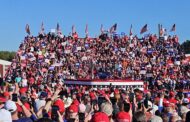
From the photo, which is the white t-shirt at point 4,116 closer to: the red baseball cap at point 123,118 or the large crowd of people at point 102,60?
the red baseball cap at point 123,118

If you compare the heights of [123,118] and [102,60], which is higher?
[102,60]

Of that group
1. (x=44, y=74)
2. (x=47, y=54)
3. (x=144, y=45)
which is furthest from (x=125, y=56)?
(x=44, y=74)

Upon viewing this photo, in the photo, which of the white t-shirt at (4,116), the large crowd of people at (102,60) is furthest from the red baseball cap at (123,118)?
the large crowd of people at (102,60)

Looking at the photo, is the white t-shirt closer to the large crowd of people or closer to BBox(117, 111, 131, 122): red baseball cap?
BBox(117, 111, 131, 122): red baseball cap

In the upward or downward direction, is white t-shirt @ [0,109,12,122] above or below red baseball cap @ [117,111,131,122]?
above

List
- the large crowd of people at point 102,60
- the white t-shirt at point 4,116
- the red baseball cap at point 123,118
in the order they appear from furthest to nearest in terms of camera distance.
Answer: the large crowd of people at point 102,60
the red baseball cap at point 123,118
the white t-shirt at point 4,116

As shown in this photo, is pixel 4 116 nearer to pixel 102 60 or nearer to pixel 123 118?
pixel 123 118

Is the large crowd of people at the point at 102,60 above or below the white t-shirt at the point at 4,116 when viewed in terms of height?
above

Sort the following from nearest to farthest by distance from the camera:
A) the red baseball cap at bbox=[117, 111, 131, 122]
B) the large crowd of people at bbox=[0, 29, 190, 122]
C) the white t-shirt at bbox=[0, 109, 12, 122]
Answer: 1. the white t-shirt at bbox=[0, 109, 12, 122]
2. the red baseball cap at bbox=[117, 111, 131, 122]
3. the large crowd of people at bbox=[0, 29, 190, 122]

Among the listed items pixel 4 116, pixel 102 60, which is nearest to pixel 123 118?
pixel 4 116

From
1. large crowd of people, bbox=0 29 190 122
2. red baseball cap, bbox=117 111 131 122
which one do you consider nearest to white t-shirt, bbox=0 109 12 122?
red baseball cap, bbox=117 111 131 122

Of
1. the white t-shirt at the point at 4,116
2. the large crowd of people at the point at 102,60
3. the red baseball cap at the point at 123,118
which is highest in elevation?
the large crowd of people at the point at 102,60

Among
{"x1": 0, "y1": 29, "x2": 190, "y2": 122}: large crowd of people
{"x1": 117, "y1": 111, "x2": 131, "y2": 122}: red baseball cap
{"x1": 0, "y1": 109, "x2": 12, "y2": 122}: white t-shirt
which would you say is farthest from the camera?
{"x1": 0, "y1": 29, "x2": 190, "y2": 122}: large crowd of people

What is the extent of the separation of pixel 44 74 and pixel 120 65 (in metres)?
6.06
